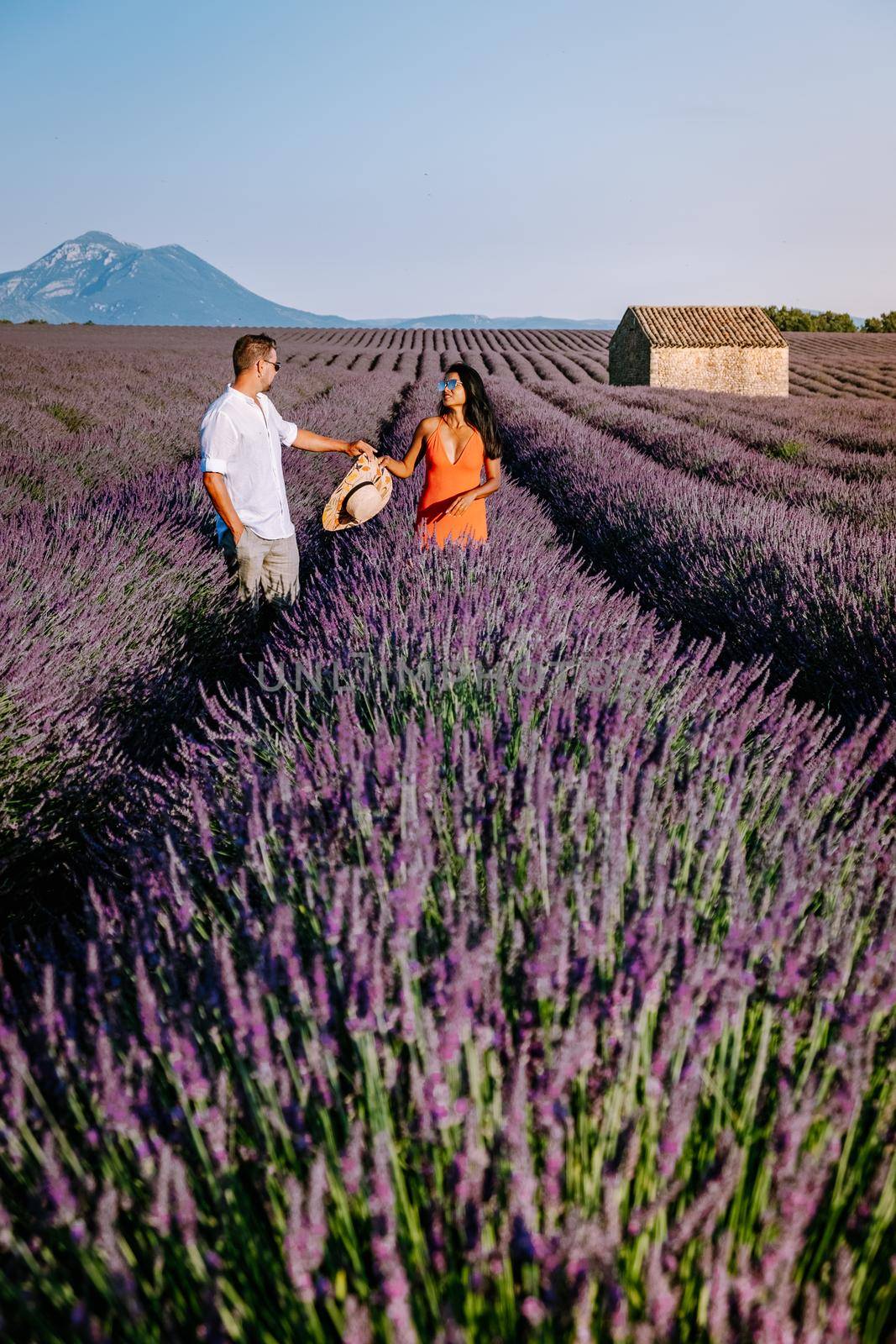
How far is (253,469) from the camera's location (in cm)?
359

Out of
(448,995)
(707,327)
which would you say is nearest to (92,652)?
(448,995)

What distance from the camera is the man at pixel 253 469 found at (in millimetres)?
3428

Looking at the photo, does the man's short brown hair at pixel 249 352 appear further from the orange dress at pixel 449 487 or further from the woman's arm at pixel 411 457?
the orange dress at pixel 449 487

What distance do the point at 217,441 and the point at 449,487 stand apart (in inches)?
47.3

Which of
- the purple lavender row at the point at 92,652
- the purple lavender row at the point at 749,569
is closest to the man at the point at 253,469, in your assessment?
the purple lavender row at the point at 92,652

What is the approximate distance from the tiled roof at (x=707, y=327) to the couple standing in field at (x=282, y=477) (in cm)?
2363

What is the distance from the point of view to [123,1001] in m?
1.24

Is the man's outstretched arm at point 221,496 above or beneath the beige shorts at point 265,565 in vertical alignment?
above

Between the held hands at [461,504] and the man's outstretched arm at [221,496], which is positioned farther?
the held hands at [461,504]

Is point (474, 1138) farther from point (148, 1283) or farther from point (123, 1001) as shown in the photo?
point (123, 1001)

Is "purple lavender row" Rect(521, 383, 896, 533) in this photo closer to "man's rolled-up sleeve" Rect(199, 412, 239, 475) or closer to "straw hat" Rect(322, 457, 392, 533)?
"straw hat" Rect(322, 457, 392, 533)

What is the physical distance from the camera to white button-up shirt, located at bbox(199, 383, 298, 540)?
340cm

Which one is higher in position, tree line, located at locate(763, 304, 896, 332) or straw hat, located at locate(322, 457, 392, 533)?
tree line, located at locate(763, 304, 896, 332)

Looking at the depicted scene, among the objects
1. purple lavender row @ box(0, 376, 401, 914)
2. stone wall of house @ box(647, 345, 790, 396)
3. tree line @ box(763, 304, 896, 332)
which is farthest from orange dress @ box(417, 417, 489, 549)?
tree line @ box(763, 304, 896, 332)
